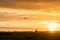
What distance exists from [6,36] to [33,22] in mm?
258

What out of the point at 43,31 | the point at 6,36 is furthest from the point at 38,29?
the point at 6,36

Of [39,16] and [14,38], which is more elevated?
[39,16]

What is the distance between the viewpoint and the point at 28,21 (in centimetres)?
84

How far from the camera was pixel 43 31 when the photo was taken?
84 cm

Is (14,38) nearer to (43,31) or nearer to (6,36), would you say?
(6,36)

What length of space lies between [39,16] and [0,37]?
37 centimetres

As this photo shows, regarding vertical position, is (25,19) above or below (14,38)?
above

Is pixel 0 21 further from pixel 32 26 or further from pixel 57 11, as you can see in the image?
pixel 57 11

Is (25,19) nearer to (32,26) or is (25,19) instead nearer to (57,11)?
(32,26)

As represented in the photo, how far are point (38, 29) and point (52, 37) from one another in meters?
0.15

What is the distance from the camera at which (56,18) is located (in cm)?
84

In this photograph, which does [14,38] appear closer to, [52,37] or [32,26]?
[32,26]

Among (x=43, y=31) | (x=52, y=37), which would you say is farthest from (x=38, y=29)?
(x=52, y=37)

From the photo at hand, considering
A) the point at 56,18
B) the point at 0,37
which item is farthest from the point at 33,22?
the point at 0,37
